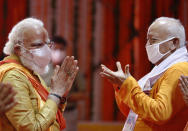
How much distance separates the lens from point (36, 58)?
2738 millimetres

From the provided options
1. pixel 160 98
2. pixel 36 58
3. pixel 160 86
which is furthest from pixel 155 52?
pixel 36 58

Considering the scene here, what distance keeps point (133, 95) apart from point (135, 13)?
395 centimetres

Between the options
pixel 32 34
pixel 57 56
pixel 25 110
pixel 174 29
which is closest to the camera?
A: pixel 25 110

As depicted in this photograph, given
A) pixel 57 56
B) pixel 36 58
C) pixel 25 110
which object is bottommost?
pixel 57 56

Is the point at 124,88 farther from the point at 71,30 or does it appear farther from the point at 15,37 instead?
the point at 71,30

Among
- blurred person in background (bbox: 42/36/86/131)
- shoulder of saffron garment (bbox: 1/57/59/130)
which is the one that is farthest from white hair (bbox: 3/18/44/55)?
blurred person in background (bbox: 42/36/86/131)

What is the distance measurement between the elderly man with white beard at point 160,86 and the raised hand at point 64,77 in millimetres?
226

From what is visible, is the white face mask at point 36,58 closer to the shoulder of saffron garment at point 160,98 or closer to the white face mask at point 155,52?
the shoulder of saffron garment at point 160,98

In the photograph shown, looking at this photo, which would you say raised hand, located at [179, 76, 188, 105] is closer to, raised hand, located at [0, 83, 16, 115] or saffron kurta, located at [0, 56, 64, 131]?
saffron kurta, located at [0, 56, 64, 131]

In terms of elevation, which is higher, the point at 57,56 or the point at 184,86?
the point at 184,86

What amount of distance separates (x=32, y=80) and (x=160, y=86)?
82 cm

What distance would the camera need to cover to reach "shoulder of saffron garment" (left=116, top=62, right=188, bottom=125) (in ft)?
8.41

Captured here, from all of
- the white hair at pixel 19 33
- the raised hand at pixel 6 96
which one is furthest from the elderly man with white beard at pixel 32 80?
the raised hand at pixel 6 96

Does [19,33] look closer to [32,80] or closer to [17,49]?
[17,49]
